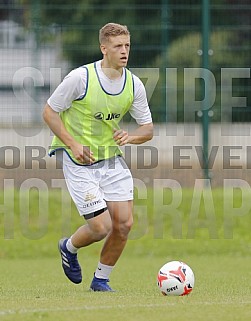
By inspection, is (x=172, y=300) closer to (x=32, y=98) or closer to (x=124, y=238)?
(x=124, y=238)

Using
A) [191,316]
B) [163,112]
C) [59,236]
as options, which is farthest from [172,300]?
[163,112]

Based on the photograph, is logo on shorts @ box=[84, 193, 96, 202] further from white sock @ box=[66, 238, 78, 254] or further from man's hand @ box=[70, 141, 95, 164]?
white sock @ box=[66, 238, 78, 254]

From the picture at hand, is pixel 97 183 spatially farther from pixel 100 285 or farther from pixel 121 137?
pixel 100 285

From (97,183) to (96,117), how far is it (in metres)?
0.64

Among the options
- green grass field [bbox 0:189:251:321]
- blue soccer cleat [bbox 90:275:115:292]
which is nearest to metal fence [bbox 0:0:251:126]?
green grass field [bbox 0:189:251:321]

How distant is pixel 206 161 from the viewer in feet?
54.5

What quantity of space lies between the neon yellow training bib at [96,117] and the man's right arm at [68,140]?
147mm

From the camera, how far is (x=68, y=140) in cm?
955

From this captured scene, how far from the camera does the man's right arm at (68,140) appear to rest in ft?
31.3

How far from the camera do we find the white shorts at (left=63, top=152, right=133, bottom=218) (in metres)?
9.65

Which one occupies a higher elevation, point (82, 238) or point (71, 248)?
point (82, 238)

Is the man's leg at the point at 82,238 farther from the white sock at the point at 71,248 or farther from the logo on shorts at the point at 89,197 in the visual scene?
the logo on shorts at the point at 89,197

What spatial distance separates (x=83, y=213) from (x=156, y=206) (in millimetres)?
6388

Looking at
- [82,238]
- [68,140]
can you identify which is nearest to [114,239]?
[82,238]
